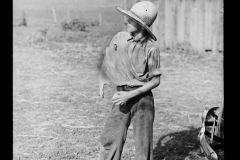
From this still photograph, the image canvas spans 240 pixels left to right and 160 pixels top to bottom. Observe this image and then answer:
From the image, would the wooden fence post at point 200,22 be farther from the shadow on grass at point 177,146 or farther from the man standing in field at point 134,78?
the man standing in field at point 134,78

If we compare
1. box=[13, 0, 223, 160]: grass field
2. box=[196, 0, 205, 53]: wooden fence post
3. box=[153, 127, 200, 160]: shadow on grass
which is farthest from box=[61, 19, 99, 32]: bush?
box=[153, 127, 200, 160]: shadow on grass

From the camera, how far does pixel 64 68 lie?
991 cm

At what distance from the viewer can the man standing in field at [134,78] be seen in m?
3.47

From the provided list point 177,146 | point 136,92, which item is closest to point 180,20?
point 177,146

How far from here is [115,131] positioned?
12.0ft

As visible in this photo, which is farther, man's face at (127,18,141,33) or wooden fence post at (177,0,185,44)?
wooden fence post at (177,0,185,44)

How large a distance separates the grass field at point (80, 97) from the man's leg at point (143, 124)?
21.0 inches

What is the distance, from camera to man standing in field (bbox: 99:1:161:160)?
347 centimetres

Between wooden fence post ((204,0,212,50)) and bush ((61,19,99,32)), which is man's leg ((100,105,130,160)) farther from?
bush ((61,19,99,32))

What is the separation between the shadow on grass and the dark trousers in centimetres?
116

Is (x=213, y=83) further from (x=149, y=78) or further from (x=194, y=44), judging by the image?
(x=149, y=78)

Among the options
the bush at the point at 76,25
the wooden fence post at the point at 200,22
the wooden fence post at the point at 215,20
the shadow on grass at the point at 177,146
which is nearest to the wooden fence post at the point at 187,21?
the wooden fence post at the point at 200,22

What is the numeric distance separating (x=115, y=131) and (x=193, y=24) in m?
9.32

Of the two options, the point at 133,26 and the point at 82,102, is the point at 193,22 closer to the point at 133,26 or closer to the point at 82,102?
the point at 82,102
